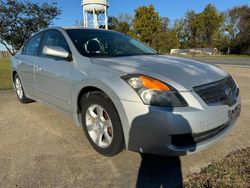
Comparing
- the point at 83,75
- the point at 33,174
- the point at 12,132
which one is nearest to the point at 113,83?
the point at 83,75

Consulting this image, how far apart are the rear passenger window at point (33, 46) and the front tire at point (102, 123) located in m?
1.93

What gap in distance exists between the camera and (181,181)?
2568 millimetres

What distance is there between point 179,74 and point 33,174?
1.90 metres

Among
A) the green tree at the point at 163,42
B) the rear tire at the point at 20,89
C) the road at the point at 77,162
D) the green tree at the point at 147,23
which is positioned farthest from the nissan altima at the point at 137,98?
the green tree at the point at 147,23

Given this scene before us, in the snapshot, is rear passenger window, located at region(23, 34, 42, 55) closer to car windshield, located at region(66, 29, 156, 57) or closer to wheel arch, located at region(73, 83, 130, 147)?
car windshield, located at region(66, 29, 156, 57)

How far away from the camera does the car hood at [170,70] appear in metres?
2.65

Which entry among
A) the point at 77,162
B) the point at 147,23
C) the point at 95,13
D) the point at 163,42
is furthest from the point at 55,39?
the point at 147,23

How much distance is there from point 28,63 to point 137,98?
2849 millimetres

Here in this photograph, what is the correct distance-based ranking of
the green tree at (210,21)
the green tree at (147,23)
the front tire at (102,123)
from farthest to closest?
the green tree at (210,21) → the green tree at (147,23) → the front tire at (102,123)

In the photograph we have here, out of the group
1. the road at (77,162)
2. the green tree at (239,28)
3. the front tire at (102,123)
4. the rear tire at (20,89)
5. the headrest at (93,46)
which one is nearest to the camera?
the road at (77,162)

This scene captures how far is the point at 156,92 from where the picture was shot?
8.31 feet

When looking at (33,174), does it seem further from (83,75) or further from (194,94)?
(194,94)

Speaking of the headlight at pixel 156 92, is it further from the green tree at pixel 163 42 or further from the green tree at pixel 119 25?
the green tree at pixel 119 25

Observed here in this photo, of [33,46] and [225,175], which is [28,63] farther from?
[225,175]
